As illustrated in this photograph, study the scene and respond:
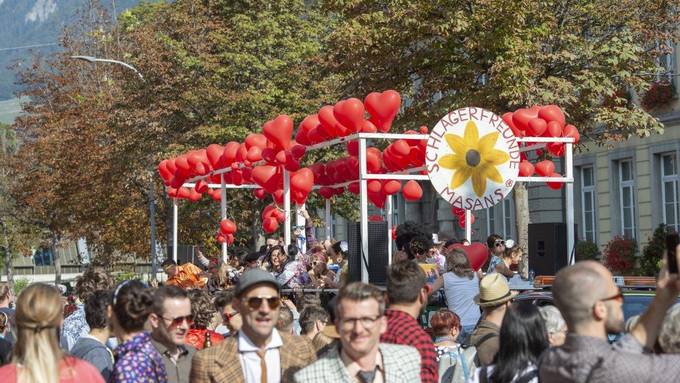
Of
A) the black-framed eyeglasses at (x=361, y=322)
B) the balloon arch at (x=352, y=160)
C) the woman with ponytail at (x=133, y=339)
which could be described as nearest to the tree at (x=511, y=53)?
the balloon arch at (x=352, y=160)

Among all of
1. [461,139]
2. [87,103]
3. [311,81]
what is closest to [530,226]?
[461,139]

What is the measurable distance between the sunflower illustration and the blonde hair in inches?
395

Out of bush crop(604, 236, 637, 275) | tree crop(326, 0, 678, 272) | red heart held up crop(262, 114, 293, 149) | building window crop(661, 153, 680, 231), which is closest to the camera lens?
red heart held up crop(262, 114, 293, 149)

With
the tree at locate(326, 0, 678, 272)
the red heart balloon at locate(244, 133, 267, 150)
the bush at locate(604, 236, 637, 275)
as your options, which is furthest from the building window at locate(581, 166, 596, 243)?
the red heart balloon at locate(244, 133, 267, 150)

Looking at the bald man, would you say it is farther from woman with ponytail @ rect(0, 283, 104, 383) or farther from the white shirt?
woman with ponytail @ rect(0, 283, 104, 383)

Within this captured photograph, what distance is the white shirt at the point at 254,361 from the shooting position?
22.2 feet

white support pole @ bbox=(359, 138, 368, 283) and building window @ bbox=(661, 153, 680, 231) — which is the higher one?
building window @ bbox=(661, 153, 680, 231)

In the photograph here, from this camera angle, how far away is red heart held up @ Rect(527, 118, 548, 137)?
18.4m

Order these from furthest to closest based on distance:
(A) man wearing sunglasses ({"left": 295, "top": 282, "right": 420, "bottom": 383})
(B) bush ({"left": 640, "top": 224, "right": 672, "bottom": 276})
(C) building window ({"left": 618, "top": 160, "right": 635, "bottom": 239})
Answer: (C) building window ({"left": 618, "top": 160, "right": 635, "bottom": 239}) < (B) bush ({"left": 640, "top": 224, "right": 672, "bottom": 276}) < (A) man wearing sunglasses ({"left": 295, "top": 282, "right": 420, "bottom": 383})

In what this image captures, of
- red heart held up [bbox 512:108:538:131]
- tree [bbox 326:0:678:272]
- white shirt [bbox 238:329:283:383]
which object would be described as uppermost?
tree [bbox 326:0:678:272]

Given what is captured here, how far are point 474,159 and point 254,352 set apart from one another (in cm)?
950

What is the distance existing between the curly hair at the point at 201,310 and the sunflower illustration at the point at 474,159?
6120mm

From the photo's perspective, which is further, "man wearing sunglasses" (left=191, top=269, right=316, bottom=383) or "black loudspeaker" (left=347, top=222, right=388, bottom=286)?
"black loudspeaker" (left=347, top=222, right=388, bottom=286)

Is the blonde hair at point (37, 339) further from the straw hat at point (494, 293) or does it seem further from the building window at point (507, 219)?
the building window at point (507, 219)
